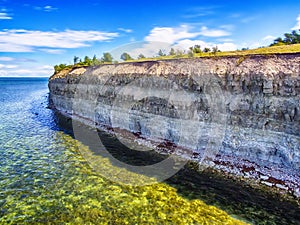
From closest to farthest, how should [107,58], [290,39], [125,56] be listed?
[290,39], [125,56], [107,58]

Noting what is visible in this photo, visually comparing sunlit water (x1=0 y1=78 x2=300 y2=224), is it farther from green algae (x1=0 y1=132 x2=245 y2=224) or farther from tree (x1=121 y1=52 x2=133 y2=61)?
tree (x1=121 y1=52 x2=133 y2=61)

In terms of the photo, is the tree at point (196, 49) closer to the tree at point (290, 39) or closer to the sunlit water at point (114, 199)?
the tree at point (290, 39)

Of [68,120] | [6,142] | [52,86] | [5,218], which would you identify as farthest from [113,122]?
[52,86]

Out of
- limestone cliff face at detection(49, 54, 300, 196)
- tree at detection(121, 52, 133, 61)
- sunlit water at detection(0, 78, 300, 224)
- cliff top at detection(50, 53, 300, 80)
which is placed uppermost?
tree at detection(121, 52, 133, 61)

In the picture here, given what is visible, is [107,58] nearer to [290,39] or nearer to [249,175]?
[290,39]

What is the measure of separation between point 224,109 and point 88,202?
15083mm

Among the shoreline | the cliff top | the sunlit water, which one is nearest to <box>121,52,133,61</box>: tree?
the cliff top

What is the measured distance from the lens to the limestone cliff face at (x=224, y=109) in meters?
18.5

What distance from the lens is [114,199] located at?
53.3 ft

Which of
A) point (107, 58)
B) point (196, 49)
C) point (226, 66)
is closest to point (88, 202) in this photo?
point (226, 66)

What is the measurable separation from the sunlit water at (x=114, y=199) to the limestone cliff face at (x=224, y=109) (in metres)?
3.41

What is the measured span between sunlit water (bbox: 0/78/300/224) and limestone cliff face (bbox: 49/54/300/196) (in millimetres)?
3409

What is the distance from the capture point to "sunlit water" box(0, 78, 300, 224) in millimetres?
14195

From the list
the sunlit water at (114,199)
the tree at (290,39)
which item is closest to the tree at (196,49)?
the tree at (290,39)
